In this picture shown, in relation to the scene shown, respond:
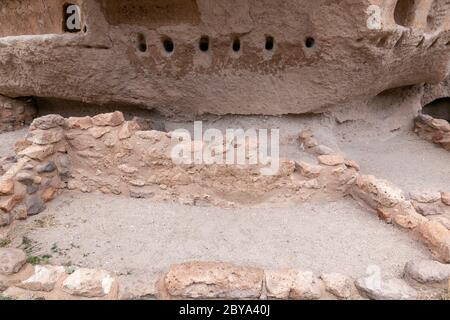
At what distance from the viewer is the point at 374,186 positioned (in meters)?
3.15

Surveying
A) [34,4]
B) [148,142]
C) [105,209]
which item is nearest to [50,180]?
[105,209]

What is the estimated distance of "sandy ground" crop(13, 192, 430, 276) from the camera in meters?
→ 2.58

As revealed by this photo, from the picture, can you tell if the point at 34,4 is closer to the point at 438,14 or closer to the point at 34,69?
the point at 34,69

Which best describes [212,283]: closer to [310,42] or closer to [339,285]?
[339,285]

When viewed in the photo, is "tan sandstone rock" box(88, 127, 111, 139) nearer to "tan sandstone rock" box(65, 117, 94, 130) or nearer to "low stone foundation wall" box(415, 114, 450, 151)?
"tan sandstone rock" box(65, 117, 94, 130)

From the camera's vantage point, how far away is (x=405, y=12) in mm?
3914

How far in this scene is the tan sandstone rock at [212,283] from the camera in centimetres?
222

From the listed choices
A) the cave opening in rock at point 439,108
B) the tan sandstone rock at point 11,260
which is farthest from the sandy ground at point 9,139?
the cave opening in rock at point 439,108

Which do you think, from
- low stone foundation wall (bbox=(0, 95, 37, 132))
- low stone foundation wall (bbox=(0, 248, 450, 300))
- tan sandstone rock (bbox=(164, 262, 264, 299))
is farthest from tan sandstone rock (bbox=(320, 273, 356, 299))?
low stone foundation wall (bbox=(0, 95, 37, 132))

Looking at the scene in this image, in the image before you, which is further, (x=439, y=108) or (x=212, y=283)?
(x=439, y=108)

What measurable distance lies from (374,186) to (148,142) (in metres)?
1.99

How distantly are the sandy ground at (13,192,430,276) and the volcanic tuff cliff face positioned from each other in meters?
1.48

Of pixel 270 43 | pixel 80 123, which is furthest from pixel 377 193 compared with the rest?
pixel 80 123

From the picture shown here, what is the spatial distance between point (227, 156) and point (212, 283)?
1.27 metres
